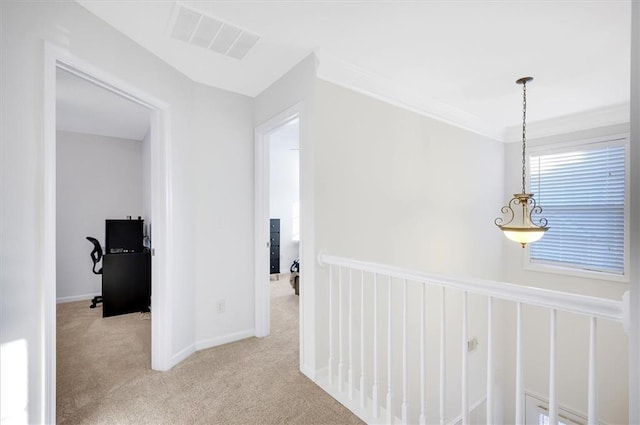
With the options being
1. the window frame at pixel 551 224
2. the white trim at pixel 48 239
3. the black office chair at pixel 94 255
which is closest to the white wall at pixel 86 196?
the black office chair at pixel 94 255

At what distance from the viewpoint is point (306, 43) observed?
2.12 m

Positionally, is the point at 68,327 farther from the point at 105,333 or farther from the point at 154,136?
the point at 154,136

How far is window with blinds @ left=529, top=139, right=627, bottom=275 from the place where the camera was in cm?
341

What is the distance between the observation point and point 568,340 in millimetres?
3602

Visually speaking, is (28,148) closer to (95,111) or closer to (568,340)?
(95,111)

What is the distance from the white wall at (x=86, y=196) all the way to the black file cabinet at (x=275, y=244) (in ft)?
7.77

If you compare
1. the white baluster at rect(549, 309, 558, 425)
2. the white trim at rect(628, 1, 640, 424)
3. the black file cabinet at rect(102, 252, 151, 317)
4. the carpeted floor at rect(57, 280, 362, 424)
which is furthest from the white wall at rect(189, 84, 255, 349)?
the white trim at rect(628, 1, 640, 424)

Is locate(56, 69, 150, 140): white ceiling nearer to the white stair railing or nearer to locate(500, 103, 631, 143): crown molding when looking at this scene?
the white stair railing

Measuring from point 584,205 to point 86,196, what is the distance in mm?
6480

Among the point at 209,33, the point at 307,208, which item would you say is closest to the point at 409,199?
the point at 307,208

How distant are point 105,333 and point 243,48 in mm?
2976

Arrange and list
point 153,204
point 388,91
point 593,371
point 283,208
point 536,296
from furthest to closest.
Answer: point 283,208
point 388,91
point 153,204
point 536,296
point 593,371

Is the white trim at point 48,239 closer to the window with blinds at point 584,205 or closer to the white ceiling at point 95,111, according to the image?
the white ceiling at point 95,111

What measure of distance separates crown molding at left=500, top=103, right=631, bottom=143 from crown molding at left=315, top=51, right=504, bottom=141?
0.75 m
